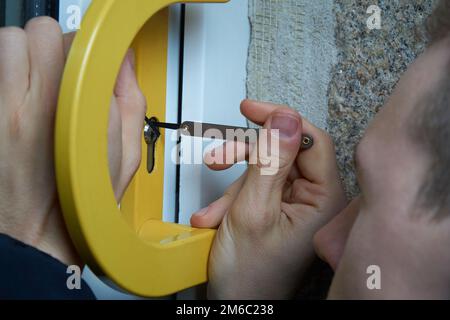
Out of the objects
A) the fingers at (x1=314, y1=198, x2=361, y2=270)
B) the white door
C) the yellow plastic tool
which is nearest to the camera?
the yellow plastic tool

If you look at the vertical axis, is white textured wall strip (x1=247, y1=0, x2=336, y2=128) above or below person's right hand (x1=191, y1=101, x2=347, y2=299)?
above

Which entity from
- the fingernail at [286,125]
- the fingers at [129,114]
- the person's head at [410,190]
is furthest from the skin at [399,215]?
the fingers at [129,114]

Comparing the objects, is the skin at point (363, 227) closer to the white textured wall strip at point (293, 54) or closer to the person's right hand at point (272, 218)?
the person's right hand at point (272, 218)

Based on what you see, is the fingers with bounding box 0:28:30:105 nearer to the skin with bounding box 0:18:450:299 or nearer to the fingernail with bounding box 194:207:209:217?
the skin with bounding box 0:18:450:299

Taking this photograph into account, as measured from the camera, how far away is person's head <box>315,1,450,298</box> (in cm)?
45

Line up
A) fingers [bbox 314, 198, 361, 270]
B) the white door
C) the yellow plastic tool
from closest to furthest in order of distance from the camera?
the yellow plastic tool
fingers [bbox 314, 198, 361, 270]
the white door

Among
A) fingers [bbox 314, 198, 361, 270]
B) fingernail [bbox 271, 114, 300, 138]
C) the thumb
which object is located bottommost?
fingers [bbox 314, 198, 361, 270]

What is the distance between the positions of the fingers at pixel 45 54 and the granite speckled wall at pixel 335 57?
0.28 m

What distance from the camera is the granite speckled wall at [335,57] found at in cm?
72

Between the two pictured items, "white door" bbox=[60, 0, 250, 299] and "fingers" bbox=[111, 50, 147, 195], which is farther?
"white door" bbox=[60, 0, 250, 299]

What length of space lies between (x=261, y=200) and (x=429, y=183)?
7.9 inches

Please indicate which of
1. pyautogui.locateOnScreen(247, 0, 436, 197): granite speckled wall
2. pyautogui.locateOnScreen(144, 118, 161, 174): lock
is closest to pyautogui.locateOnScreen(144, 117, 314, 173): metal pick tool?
pyautogui.locateOnScreen(144, 118, 161, 174): lock

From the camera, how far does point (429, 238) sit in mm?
455
